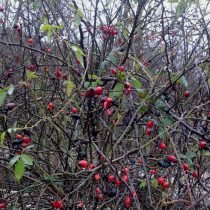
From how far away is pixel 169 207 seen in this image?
7.56ft

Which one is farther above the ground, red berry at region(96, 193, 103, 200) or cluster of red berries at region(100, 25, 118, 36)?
cluster of red berries at region(100, 25, 118, 36)

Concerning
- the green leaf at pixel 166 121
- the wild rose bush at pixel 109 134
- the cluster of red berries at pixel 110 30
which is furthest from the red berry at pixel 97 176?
the cluster of red berries at pixel 110 30

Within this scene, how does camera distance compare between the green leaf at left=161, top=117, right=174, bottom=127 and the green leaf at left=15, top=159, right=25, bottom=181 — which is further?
the green leaf at left=161, top=117, right=174, bottom=127

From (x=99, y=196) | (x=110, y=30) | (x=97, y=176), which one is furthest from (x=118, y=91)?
(x=110, y=30)

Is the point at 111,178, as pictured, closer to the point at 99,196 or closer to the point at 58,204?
the point at 99,196

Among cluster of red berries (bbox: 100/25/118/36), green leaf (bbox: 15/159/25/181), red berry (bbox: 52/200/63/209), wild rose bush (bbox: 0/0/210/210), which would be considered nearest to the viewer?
green leaf (bbox: 15/159/25/181)

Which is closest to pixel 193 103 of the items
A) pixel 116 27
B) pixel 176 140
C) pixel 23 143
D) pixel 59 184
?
pixel 176 140

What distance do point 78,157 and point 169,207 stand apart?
1.97 feet

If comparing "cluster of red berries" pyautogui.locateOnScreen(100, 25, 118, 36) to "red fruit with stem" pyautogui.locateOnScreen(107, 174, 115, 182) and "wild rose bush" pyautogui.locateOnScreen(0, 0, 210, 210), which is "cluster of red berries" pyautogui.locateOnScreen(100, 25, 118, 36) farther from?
"red fruit with stem" pyautogui.locateOnScreen(107, 174, 115, 182)

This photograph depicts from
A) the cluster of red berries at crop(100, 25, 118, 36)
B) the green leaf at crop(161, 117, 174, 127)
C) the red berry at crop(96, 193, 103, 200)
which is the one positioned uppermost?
the cluster of red berries at crop(100, 25, 118, 36)

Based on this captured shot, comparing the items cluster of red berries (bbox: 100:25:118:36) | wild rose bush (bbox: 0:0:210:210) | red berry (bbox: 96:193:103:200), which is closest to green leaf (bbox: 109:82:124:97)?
wild rose bush (bbox: 0:0:210:210)

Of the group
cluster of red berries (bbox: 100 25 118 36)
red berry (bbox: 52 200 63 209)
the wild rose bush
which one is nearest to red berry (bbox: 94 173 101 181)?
the wild rose bush

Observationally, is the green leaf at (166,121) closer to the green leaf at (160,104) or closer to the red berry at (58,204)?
the green leaf at (160,104)

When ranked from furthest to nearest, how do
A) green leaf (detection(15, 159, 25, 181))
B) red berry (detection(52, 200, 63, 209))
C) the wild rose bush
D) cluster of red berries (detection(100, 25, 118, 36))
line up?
1. cluster of red berries (detection(100, 25, 118, 36))
2. red berry (detection(52, 200, 63, 209))
3. the wild rose bush
4. green leaf (detection(15, 159, 25, 181))
